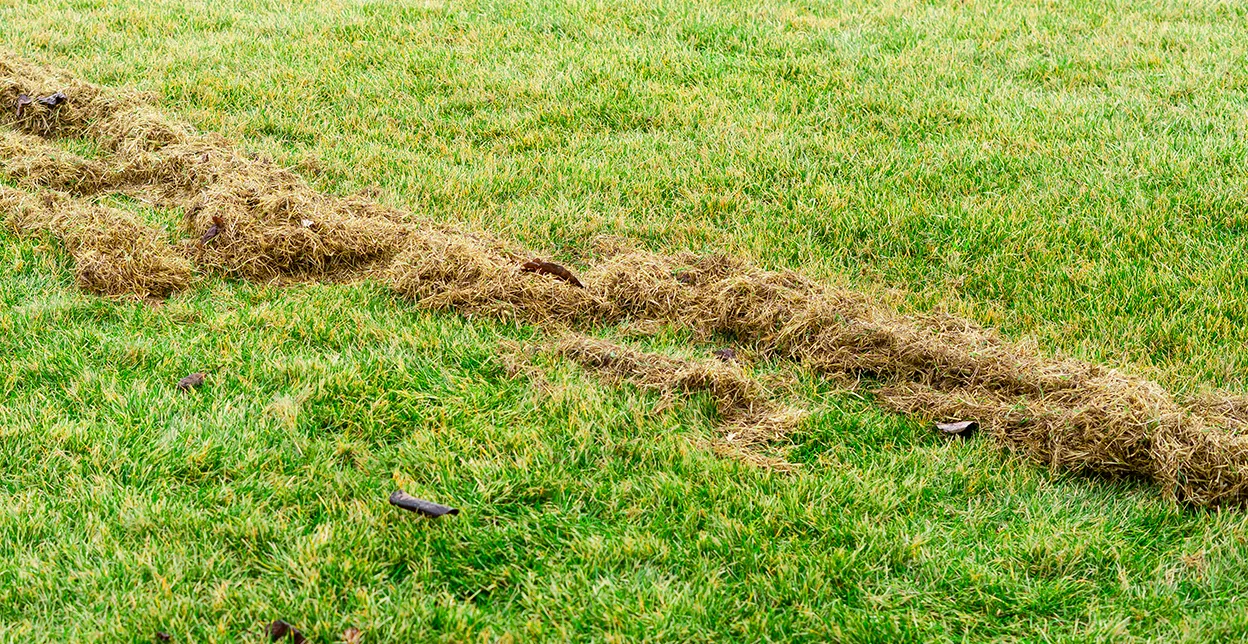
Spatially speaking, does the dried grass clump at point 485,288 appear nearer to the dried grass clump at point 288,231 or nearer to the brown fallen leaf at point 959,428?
the dried grass clump at point 288,231

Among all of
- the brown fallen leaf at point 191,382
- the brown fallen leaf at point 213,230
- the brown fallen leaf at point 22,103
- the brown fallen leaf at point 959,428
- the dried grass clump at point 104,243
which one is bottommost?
the brown fallen leaf at point 191,382

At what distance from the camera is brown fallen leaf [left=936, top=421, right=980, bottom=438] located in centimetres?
383

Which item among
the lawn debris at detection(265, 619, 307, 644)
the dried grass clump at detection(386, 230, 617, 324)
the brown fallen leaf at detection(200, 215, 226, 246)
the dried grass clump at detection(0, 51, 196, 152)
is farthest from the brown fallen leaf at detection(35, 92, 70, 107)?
the lawn debris at detection(265, 619, 307, 644)

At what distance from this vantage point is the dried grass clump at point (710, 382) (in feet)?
12.7

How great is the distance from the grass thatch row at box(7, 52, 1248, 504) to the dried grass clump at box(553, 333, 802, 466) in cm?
4

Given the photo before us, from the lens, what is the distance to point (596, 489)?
3.56m

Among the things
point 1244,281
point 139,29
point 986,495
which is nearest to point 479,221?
point 986,495

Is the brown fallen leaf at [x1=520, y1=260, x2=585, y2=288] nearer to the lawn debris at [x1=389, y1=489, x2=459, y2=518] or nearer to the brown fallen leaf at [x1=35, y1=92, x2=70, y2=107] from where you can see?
the lawn debris at [x1=389, y1=489, x2=459, y2=518]

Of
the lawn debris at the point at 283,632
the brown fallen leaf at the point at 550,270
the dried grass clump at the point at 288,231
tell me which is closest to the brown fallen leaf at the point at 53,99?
the dried grass clump at the point at 288,231

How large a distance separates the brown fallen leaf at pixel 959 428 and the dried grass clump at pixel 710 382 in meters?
0.52

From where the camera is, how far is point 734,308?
14.9 ft

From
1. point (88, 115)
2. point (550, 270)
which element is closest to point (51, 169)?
point (88, 115)

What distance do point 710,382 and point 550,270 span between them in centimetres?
115

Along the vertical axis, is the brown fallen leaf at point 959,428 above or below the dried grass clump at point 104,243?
above
